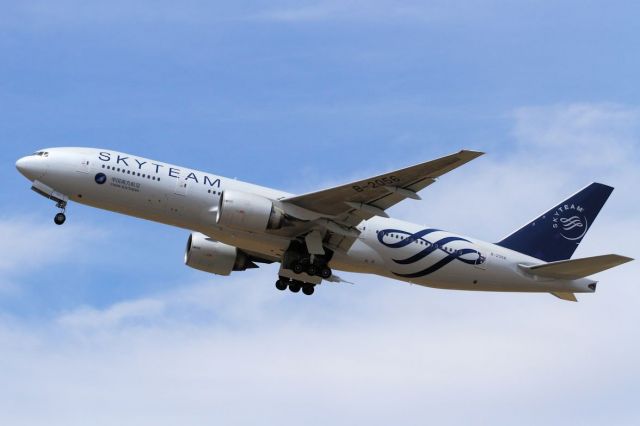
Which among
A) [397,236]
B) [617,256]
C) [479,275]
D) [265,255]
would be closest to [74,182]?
[265,255]

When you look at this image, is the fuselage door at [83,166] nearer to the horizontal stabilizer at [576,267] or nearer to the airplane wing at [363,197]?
the airplane wing at [363,197]

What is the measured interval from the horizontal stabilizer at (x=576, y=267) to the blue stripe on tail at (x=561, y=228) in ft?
5.60

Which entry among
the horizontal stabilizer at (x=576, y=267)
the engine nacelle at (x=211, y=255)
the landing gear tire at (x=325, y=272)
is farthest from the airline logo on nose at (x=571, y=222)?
the engine nacelle at (x=211, y=255)

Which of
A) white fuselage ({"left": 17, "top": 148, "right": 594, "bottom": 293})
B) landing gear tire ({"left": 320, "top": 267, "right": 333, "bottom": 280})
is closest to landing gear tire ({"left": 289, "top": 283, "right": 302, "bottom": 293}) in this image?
white fuselage ({"left": 17, "top": 148, "right": 594, "bottom": 293})

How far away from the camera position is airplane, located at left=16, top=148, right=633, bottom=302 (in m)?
43.2

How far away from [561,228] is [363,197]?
439 inches

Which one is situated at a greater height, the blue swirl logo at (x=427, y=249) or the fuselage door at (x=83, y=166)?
the fuselage door at (x=83, y=166)

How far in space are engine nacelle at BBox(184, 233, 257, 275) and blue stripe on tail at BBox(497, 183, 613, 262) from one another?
11325 mm

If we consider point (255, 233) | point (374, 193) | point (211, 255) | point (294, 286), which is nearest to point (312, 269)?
point (294, 286)

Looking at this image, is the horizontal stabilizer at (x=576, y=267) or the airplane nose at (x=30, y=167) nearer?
the airplane nose at (x=30, y=167)

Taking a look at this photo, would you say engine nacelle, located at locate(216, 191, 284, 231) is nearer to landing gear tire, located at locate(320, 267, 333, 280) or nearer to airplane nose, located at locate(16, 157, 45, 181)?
landing gear tire, located at locate(320, 267, 333, 280)

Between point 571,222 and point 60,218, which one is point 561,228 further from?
point 60,218

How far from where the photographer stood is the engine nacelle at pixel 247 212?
42812 millimetres

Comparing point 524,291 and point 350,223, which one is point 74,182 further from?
point 524,291
